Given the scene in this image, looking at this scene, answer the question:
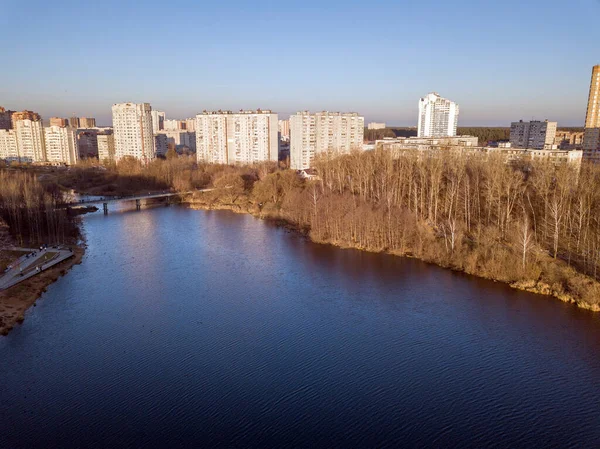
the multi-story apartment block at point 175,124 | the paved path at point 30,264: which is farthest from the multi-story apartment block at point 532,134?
the multi-story apartment block at point 175,124

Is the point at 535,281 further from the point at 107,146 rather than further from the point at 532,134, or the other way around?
the point at 107,146

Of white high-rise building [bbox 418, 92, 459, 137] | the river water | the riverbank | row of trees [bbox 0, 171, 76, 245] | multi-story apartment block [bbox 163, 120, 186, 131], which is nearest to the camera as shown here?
the river water

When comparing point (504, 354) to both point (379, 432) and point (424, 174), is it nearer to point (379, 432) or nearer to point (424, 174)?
point (379, 432)

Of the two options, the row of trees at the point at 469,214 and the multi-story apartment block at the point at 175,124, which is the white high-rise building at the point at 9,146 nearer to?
the multi-story apartment block at the point at 175,124

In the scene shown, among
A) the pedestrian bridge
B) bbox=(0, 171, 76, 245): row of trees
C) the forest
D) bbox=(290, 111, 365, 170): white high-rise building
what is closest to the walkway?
the pedestrian bridge

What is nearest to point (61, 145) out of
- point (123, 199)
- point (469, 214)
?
point (123, 199)

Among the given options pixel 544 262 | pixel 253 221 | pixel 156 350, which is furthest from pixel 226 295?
pixel 253 221

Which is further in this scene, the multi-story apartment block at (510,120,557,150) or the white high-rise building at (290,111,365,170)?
the multi-story apartment block at (510,120,557,150)

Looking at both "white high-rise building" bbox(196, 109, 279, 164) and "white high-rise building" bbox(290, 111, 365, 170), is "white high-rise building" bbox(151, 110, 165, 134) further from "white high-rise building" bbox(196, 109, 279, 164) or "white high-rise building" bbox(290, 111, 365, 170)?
"white high-rise building" bbox(290, 111, 365, 170)
